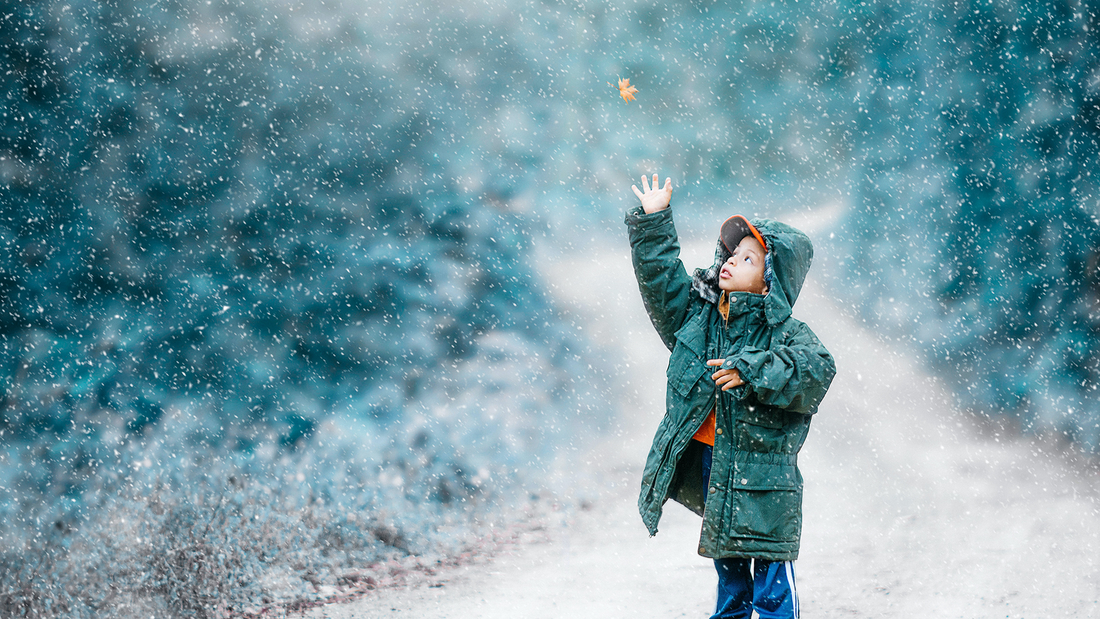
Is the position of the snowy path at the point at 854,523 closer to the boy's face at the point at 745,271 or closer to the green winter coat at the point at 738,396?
the green winter coat at the point at 738,396

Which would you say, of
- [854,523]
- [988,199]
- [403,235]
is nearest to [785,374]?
[854,523]

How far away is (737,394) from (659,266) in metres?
0.46

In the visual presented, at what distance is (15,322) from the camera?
4.65 metres

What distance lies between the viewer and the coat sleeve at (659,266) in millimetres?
2471

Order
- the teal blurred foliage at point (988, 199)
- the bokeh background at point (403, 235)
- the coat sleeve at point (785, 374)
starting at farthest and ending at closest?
the teal blurred foliage at point (988, 199) → the bokeh background at point (403, 235) → the coat sleeve at point (785, 374)

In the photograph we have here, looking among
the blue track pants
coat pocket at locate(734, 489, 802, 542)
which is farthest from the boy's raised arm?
coat pocket at locate(734, 489, 802, 542)

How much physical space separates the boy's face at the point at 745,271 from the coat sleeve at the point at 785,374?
23cm

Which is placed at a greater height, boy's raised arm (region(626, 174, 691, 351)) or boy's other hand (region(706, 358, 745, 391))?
boy's raised arm (region(626, 174, 691, 351))

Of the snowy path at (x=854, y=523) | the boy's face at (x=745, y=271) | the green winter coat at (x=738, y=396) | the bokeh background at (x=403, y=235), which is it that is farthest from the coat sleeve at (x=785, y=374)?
the bokeh background at (x=403, y=235)

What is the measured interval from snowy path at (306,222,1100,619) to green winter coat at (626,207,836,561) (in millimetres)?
1393

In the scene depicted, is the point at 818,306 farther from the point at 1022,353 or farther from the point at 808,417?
the point at 808,417

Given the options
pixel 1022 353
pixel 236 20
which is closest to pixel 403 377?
pixel 236 20

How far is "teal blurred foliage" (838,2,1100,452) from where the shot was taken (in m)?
5.93

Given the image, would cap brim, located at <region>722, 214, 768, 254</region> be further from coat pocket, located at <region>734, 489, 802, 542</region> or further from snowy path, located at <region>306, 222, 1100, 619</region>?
snowy path, located at <region>306, 222, 1100, 619</region>
